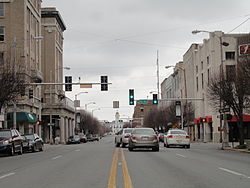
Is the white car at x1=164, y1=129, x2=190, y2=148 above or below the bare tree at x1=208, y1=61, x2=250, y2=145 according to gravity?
below

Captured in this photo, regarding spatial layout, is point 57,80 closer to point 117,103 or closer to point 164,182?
point 117,103

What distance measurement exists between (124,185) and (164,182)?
1.22m

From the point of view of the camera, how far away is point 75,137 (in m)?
72.1

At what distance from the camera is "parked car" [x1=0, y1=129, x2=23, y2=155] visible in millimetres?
28828

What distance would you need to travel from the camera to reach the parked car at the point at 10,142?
28828 millimetres

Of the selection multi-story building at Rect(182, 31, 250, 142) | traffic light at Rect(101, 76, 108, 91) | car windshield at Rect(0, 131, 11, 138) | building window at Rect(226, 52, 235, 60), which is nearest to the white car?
traffic light at Rect(101, 76, 108, 91)

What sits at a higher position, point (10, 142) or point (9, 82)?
point (9, 82)

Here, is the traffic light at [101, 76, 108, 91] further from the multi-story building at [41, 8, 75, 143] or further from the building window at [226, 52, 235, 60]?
the multi-story building at [41, 8, 75, 143]

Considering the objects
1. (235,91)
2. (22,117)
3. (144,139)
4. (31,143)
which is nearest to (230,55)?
(235,91)

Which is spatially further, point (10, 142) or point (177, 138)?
point (177, 138)

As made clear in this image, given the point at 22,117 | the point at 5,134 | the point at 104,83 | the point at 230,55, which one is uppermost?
the point at 230,55

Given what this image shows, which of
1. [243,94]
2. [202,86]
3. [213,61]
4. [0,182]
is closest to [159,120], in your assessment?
[202,86]

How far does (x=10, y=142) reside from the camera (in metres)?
29.4

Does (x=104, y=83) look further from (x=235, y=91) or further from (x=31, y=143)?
(x=235, y=91)
